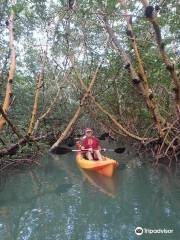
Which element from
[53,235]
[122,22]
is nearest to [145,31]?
[122,22]

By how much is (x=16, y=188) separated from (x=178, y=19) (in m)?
6.21

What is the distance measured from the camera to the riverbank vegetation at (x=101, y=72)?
33.8ft

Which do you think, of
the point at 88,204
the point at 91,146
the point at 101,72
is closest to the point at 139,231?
the point at 88,204

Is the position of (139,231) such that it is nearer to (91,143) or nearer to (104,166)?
(104,166)

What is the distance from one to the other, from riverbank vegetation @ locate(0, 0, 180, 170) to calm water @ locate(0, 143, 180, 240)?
1139 millimetres

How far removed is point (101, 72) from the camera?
15664 millimetres

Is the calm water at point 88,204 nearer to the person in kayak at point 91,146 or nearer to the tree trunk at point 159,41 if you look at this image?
the person in kayak at point 91,146

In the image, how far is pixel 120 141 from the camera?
2064 centimetres

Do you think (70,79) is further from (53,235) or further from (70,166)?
(53,235)

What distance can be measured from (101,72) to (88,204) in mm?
8512

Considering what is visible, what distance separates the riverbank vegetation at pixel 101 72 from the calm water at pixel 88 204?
3.74ft

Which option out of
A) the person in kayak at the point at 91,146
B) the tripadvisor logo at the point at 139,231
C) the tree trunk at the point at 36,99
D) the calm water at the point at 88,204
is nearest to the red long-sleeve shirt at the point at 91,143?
the person in kayak at the point at 91,146

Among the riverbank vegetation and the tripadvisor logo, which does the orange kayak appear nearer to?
the riverbank vegetation

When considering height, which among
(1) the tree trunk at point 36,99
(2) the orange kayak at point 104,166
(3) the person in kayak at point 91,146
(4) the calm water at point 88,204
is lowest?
(4) the calm water at point 88,204
